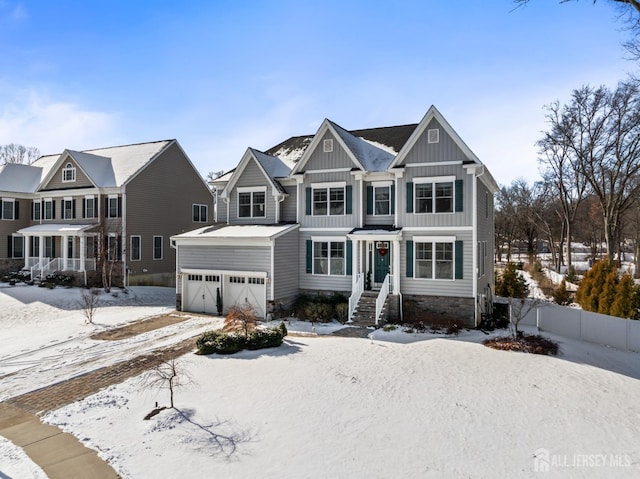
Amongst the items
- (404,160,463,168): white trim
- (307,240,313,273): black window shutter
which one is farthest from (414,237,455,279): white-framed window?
(307,240,313,273): black window shutter

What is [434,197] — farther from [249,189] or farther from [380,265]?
[249,189]

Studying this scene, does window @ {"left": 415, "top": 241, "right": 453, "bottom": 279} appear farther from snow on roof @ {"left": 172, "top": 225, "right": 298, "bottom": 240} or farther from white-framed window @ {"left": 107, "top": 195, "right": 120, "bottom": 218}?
white-framed window @ {"left": 107, "top": 195, "right": 120, "bottom": 218}

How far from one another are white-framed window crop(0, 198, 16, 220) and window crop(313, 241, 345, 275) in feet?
84.2

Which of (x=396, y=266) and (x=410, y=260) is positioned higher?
(x=410, y=260)

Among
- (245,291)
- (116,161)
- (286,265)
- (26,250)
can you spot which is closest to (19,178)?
(26,250)

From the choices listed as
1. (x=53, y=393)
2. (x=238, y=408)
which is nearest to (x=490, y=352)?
(x=238, y=408)

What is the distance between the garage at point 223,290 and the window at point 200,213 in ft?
41.4

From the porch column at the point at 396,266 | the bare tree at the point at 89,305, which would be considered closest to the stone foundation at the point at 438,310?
the porch column at the point at 396,266

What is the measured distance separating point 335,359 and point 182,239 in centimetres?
1180

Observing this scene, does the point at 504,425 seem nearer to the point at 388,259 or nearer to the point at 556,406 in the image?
the point at 556,406

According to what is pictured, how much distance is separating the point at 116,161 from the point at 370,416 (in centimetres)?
2875

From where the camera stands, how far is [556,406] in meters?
9.25

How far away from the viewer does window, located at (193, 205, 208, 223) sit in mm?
32344

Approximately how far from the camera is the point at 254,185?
21422mm
